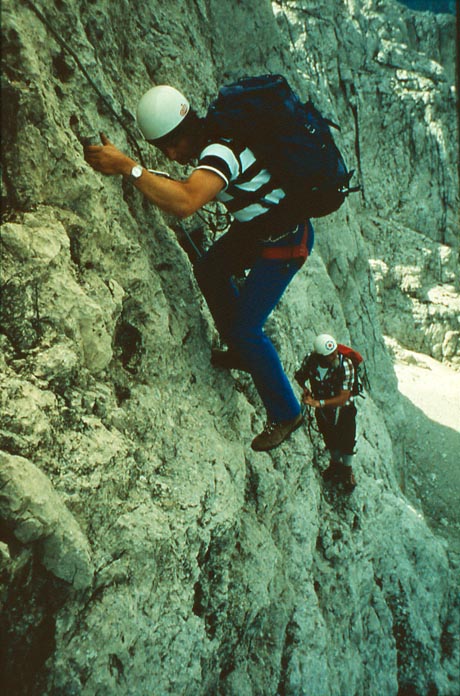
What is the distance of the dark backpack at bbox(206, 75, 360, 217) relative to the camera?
3.63 meters

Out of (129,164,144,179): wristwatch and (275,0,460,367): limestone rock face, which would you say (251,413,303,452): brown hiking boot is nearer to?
(129,164,144,179): wristwatch

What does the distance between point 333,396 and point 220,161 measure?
460cm

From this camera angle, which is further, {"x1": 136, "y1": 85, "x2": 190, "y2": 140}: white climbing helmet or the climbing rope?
{"x1": 136, "y1": 85, "x2": 190, "y2": 140}: white climbing helmet

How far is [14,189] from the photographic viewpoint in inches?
124

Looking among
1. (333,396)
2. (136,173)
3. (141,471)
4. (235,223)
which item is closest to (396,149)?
(333,396)

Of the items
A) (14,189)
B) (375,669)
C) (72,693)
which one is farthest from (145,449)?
(375,669)

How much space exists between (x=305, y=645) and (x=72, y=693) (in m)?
2.77

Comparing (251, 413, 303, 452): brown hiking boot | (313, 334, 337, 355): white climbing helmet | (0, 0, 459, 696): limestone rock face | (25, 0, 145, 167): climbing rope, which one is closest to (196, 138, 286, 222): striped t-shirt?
(0, 0, 459, 696): limestone rock face

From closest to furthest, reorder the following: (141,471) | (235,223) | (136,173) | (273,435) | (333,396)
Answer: (136,173), (141,471), (235,223), (273,435), (333,396)

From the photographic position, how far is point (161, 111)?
11.5ft

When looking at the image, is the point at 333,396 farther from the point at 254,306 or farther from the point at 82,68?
the point at 82,68

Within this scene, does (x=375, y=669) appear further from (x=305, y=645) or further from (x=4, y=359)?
(x=4, y=359)

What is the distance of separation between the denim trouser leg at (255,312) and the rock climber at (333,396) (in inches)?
91.1

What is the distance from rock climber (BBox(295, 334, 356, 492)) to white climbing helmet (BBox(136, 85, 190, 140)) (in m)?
4.15
